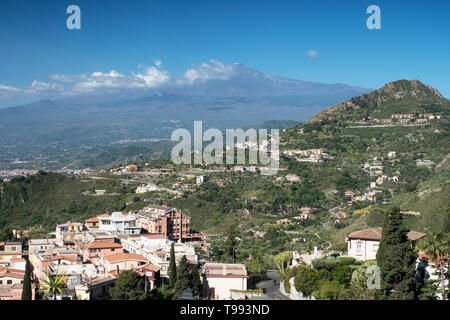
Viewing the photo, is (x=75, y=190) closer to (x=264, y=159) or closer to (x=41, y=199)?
(x=41, y=199)

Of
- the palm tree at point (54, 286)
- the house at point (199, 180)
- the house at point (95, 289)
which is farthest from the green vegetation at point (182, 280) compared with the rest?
the house at point (199, 180)

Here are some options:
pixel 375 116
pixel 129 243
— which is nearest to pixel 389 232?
pixel 129 243

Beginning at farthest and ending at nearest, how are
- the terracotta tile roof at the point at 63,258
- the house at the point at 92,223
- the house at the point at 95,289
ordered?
the house at the point at 92,223 < the terracotta tile roof at the point at 63,258 < the house at the point at 95,289

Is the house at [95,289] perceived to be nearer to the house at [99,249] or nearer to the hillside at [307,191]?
the house at [99,249]

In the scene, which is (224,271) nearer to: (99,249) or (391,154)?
(99,249)

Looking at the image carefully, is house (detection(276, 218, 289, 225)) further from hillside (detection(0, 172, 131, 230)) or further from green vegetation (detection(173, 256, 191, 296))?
green vegetation (detection(173, 256, 191, 296))

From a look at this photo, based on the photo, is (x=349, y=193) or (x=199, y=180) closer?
(x=349, y=193)

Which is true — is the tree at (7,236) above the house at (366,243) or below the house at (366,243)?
below

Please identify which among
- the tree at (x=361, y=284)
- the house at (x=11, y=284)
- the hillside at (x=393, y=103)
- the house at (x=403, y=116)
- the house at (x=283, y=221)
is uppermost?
the hillside at (x=393, y=103)

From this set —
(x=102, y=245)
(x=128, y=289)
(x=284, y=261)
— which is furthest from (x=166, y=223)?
(x=128, y=289)
